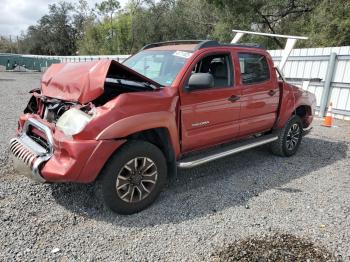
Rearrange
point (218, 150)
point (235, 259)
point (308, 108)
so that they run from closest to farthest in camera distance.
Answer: point (235, 259)
point (218, 150)
point (308, 108)

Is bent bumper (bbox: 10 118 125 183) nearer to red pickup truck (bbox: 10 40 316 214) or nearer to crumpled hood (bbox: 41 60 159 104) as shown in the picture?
red pickup truck (bbox: 10 40 316 214)

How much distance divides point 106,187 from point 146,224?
0.61 m

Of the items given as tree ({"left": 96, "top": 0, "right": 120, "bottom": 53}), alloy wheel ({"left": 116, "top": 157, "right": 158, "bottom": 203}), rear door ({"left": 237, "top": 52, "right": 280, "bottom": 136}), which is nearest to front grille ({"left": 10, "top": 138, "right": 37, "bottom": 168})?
alloy wheel ({"left": 116, "top": 157, "right": 158, "bottom": 203})

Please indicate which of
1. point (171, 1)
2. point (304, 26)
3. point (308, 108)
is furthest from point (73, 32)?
point (308, 108)

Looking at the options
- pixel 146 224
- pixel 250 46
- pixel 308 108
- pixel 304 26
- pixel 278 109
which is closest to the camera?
pixel 146 224

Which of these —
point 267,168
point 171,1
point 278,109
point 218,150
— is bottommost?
point 267,168

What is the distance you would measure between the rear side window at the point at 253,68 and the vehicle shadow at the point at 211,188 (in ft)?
4.86

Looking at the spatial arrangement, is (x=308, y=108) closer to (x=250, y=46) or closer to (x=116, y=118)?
(x=250, y=46)

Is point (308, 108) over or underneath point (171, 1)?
underneath

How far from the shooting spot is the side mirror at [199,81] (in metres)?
3.89

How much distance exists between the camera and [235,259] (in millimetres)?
2975

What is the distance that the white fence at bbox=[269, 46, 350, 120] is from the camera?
9.73m

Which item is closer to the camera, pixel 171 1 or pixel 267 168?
pixel 267 168

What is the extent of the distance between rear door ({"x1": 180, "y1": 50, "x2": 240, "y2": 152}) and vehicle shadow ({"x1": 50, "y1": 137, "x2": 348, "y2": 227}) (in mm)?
610
